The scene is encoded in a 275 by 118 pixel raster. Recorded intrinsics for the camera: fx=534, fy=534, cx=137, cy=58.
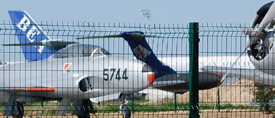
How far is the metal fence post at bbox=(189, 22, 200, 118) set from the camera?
8570mm

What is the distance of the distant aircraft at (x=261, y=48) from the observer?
10.1 metres

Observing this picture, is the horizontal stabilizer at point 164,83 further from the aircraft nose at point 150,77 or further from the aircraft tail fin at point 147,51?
the aircraft nose at point 150,77

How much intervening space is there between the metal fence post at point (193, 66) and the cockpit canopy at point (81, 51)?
165 cm

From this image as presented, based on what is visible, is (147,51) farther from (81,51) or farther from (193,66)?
(193,66)

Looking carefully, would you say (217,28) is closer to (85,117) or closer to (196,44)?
(196,44)

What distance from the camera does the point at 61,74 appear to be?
12328mm

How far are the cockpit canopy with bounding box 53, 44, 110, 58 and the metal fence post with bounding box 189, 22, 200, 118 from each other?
165 centimetres

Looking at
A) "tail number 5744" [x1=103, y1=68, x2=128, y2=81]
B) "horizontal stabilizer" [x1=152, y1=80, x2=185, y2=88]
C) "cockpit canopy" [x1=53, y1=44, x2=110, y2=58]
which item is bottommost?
"horizontal stabilizer" [x1=152, y1=80, x2=185, y2=88]

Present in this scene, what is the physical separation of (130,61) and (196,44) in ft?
10.2

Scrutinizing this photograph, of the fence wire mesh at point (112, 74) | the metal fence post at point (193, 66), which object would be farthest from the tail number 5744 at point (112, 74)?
the metal fence post at point (193, 66)

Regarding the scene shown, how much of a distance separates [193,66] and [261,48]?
9.70ft

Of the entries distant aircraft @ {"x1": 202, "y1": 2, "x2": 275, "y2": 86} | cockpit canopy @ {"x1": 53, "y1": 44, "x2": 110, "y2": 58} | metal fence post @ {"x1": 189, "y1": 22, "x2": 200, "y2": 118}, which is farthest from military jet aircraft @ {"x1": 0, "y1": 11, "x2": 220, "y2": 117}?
metal fence post @ {"x1": 189, "y1": 22, "x2": 200, "y2": 118}

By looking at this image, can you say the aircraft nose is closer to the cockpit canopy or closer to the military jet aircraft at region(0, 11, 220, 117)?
the military jet aircraft at region(0, 11, 220, 117)

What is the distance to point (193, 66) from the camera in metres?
8.62
